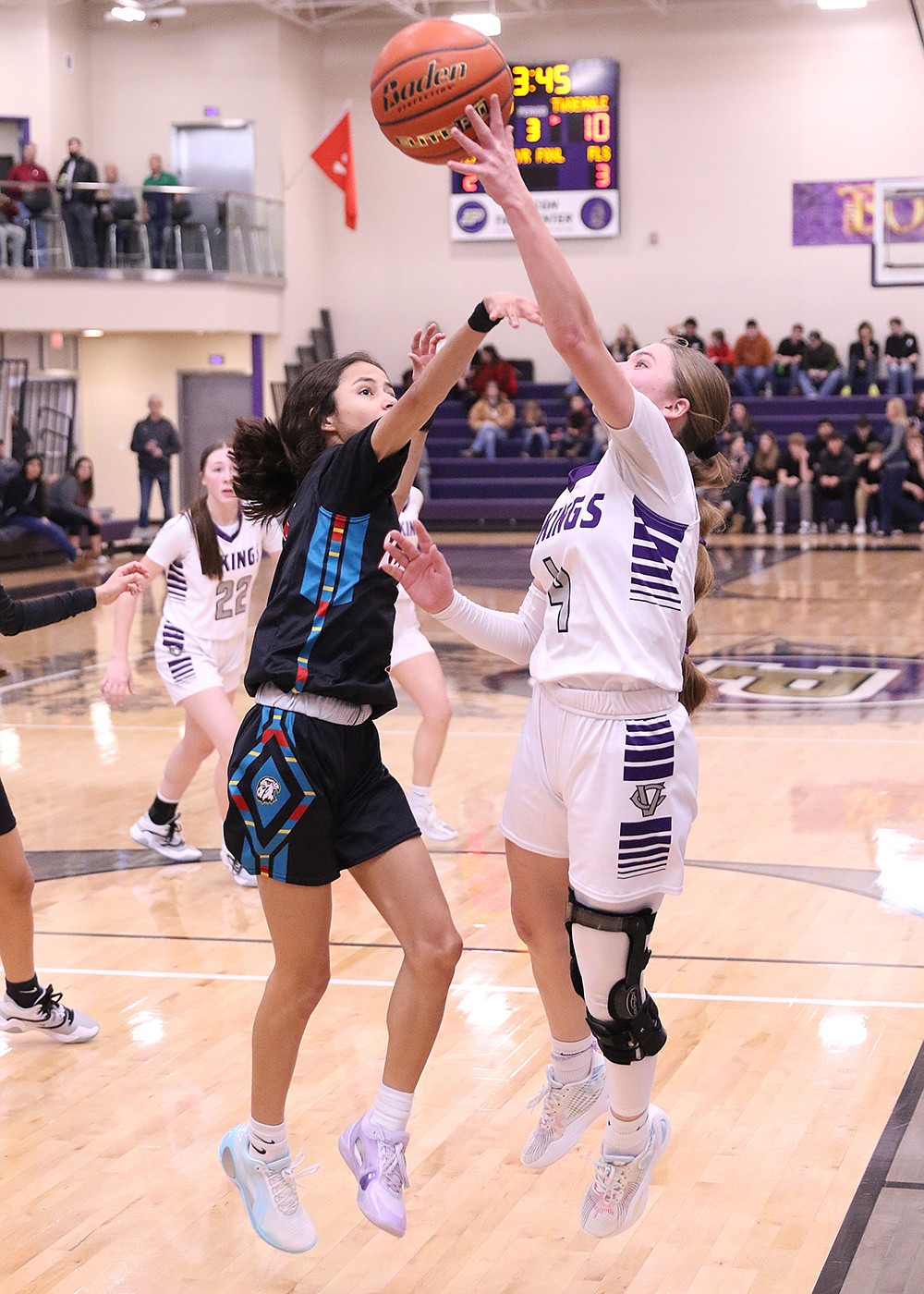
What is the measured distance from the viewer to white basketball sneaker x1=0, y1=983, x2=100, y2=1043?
4.43 m

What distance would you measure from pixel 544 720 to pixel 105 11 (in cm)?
2344

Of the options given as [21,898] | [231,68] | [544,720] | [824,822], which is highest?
[231,68]

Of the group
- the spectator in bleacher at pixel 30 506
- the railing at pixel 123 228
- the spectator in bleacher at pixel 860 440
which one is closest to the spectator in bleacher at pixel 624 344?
the spectator in bleacher at pixel 860 440

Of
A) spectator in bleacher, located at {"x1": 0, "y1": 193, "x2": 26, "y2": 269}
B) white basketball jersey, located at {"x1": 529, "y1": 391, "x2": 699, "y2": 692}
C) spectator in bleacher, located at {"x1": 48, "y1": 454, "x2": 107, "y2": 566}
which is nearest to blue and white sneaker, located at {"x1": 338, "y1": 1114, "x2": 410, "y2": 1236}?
white basketball jersey, located at {"x1": 529, "y1": 391, "x2": 699, "y2": 692}

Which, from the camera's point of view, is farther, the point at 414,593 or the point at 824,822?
the point at 824,822

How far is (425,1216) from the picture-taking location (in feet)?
11.4

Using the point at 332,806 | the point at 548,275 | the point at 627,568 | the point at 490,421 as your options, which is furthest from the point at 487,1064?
the point at 490,421

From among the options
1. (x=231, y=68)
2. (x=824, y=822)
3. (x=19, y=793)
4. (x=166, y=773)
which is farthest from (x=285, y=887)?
(x=231, y=68)

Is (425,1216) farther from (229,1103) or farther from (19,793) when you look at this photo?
(19,793)

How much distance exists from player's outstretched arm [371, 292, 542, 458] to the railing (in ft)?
60.6

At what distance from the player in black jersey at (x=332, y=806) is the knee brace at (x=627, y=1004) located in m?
0.29

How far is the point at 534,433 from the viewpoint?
2248cm

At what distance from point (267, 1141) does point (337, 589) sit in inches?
43.6

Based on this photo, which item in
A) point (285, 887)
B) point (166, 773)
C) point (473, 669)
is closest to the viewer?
point (285, 887)
